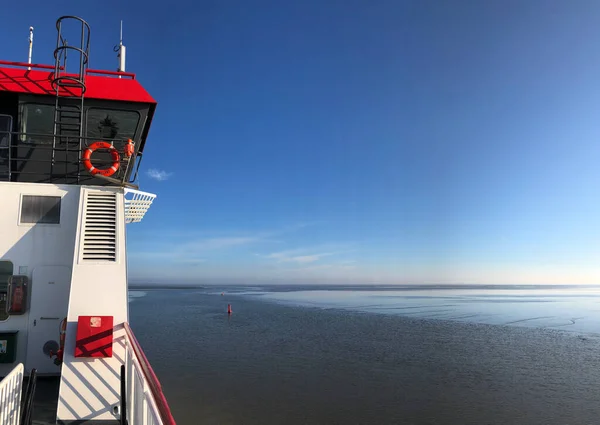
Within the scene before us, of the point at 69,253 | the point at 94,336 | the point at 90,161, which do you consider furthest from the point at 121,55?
the point at 94,336

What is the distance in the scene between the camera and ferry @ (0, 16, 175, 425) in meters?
4.58

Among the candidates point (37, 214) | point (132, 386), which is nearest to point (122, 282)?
point (132, 386)

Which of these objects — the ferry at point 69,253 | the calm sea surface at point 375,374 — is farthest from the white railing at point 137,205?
the calm sea surface at point 375,374

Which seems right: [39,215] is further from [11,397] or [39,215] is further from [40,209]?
[11,397]

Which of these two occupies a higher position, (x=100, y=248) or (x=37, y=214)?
(x=37, y=214)

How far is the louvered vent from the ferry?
0.01 metres

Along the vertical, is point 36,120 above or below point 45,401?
above

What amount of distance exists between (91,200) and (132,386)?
2.81 metres

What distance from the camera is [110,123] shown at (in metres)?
7.49

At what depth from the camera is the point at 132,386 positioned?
4625 mm

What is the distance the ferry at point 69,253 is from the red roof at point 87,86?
2 centimetres

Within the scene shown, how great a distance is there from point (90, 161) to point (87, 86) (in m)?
1.68

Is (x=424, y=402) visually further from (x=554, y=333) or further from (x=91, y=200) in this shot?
(x=554, y=333)

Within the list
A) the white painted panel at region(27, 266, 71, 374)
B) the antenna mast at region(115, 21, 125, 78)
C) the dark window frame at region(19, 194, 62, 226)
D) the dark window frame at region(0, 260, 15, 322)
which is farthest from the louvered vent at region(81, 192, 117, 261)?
the antenna mast at region(115, 21, 125, 78)
